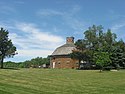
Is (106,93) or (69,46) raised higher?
(69,46)

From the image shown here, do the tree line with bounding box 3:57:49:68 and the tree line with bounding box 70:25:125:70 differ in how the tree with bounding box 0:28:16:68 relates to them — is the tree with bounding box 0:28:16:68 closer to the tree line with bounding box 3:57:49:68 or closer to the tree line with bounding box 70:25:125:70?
the tree line with bounding box 70:25:125:70

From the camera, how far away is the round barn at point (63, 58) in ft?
336

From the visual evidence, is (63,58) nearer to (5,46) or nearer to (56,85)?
(5,46)

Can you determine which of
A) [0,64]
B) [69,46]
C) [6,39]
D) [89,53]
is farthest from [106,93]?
[69,46]

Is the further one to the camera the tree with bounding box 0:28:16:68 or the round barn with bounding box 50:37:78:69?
the round barn with bounding box 50:37:78:69

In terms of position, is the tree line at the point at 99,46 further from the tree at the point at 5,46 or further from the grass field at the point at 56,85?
the grass field at the point at 56,85

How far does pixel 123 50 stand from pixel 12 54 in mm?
28401

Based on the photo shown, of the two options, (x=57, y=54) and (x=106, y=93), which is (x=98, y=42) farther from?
(x=106, y=93)

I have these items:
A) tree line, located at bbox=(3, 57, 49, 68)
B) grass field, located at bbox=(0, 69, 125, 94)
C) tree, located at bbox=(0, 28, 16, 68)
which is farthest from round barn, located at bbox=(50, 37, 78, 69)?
grass field, located at bbox=(0, 69, 125, 94)

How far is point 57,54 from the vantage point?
10556 centimetres

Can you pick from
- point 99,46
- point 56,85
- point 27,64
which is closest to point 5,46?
point 99,46

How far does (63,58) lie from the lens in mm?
103875

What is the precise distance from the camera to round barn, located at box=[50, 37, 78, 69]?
102562 millimetres

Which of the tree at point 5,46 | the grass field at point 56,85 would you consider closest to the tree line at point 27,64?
the tree at point 5,46
